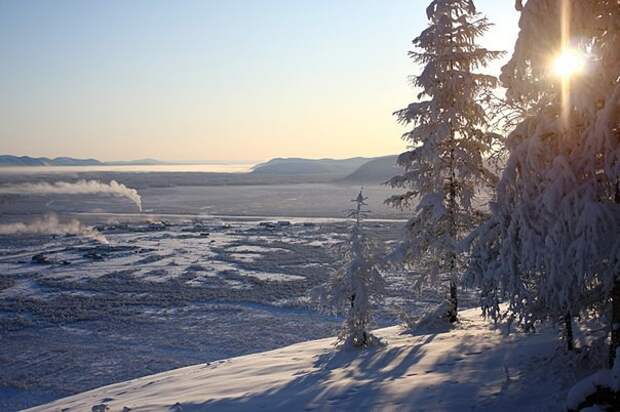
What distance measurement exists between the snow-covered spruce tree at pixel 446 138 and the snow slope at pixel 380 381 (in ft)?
10.5

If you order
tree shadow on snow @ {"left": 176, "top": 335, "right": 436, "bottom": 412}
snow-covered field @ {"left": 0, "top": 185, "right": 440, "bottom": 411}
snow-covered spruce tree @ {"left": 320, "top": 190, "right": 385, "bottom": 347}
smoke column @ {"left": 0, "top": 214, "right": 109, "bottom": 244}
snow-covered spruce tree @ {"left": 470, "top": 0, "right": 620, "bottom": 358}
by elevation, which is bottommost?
snow-covered field @ {"left": 0, "top": 185, "right": 440, "bottom": 411}

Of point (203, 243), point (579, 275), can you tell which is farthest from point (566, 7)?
point (203, 243)

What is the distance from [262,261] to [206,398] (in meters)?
34.7

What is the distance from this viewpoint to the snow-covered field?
76.9 feet

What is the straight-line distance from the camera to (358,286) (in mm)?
16859

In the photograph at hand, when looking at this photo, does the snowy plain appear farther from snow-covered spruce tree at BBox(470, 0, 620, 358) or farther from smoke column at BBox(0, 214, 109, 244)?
smoke column at BBox(0, 214, 109, 244)

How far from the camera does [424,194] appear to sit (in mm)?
18797

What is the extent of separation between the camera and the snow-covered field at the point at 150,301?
76.9 feet

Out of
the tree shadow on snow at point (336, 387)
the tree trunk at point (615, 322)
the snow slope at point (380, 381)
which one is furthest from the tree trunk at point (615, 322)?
the tree shadow on snow at point (336, 387)

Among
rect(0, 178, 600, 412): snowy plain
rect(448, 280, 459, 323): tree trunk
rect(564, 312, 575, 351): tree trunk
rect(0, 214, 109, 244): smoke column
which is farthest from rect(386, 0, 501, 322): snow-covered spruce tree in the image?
rect(0, 214, 109, 244): smoke column

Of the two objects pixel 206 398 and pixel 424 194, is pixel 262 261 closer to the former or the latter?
pixel 424 194

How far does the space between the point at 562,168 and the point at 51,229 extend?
2851 inches

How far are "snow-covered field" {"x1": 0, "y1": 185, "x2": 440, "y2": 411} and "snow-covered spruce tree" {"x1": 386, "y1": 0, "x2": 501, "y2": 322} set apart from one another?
11.3 feet

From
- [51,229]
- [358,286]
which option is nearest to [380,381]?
[358,286]
